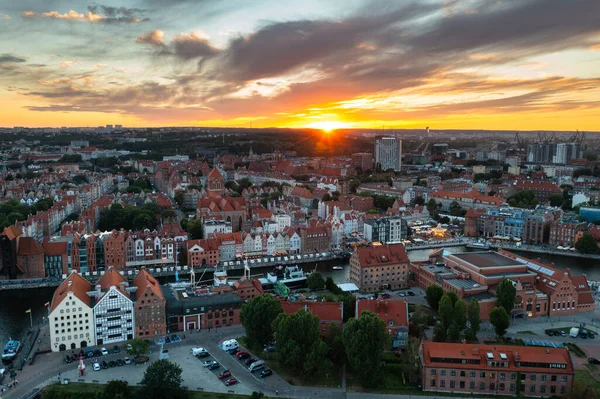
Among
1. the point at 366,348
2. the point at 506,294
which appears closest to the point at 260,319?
the point at 366,348

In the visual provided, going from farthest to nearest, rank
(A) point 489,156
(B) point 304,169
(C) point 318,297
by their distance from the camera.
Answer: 1. (A) point 489,156
2. (B) point 304,169
3. (C) point 318,297

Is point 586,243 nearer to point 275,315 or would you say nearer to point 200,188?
point 275,315

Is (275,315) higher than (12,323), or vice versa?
(275,315)

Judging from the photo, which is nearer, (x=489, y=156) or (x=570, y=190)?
(x=570, y=190)

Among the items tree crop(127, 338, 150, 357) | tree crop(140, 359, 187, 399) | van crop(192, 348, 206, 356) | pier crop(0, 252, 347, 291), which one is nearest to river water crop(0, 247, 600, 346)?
pier crop(0, 252, 347, 291)

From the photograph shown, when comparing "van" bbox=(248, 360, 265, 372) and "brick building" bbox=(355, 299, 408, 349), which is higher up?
"brick building" bbox=(355, 299, 408, 349)

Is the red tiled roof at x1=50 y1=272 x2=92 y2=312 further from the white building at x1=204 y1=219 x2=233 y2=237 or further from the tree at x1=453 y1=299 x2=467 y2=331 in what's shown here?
the white building at x1=204 y1=219 x2=233 y2=237

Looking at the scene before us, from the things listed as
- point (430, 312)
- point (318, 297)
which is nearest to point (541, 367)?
point (430, 312)

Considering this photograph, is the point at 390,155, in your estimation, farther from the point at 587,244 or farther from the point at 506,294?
the point at 506,294
